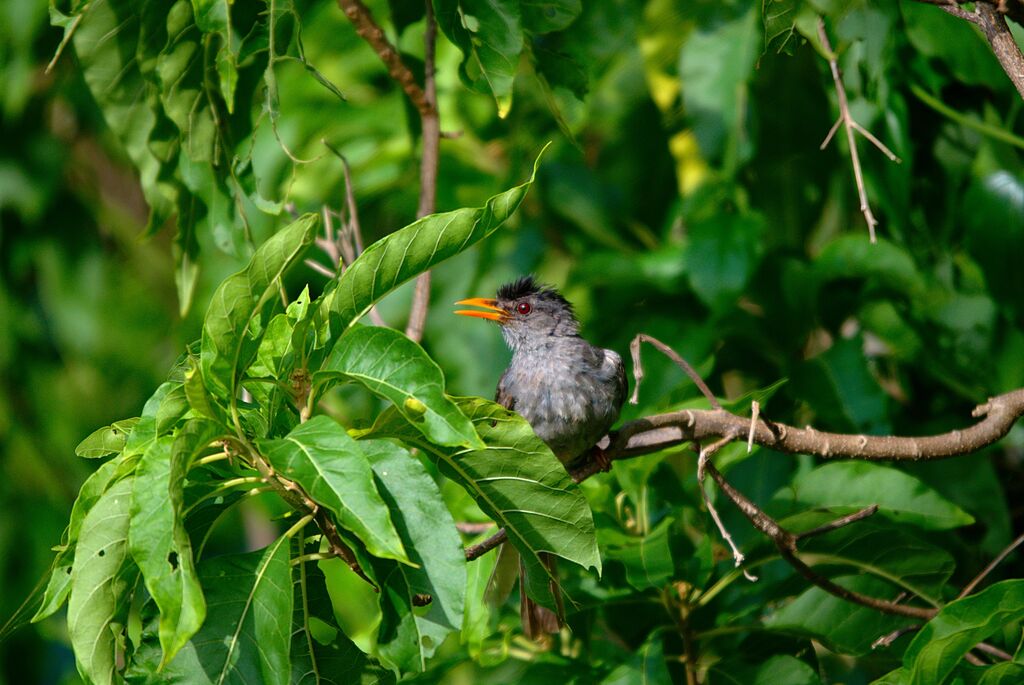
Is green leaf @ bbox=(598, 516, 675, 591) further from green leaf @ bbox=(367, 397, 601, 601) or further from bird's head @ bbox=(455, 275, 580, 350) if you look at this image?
bird's head @ bbox=(455, 275, 580, 350)

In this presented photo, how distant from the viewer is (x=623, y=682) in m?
3.23

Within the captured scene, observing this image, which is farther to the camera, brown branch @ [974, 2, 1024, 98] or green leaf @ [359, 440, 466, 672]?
brown branch @ [974, 2, 1024, 98]

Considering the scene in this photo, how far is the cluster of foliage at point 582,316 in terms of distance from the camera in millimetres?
2336

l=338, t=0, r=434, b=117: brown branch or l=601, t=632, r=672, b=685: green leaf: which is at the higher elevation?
l=338, t=0, r=434, b=117: brown branch

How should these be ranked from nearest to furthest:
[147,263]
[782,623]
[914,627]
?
[914,627], [782,623], [147,263]

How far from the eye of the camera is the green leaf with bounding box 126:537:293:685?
2361mm

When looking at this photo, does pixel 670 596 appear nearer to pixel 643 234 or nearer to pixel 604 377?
pixel 604 377

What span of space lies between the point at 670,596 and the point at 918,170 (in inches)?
80.1

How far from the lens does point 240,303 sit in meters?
2.33

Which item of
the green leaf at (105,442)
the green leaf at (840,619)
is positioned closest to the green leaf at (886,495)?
the green leaf at (840,619)

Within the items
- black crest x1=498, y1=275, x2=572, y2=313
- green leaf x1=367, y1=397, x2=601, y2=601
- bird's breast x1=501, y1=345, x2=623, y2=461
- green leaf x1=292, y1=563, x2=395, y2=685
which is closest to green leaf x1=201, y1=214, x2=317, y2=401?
green leaf x1=367, y1=397, x2=601, y2=601

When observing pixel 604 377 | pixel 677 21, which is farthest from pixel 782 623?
pixel 677 21

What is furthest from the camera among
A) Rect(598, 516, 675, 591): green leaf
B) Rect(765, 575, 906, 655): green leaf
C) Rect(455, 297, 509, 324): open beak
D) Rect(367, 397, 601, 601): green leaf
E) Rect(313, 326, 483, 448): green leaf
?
Rect(455, 297, 509, 324): open beak

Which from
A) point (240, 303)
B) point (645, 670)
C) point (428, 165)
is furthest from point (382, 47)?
point (645, 670)
